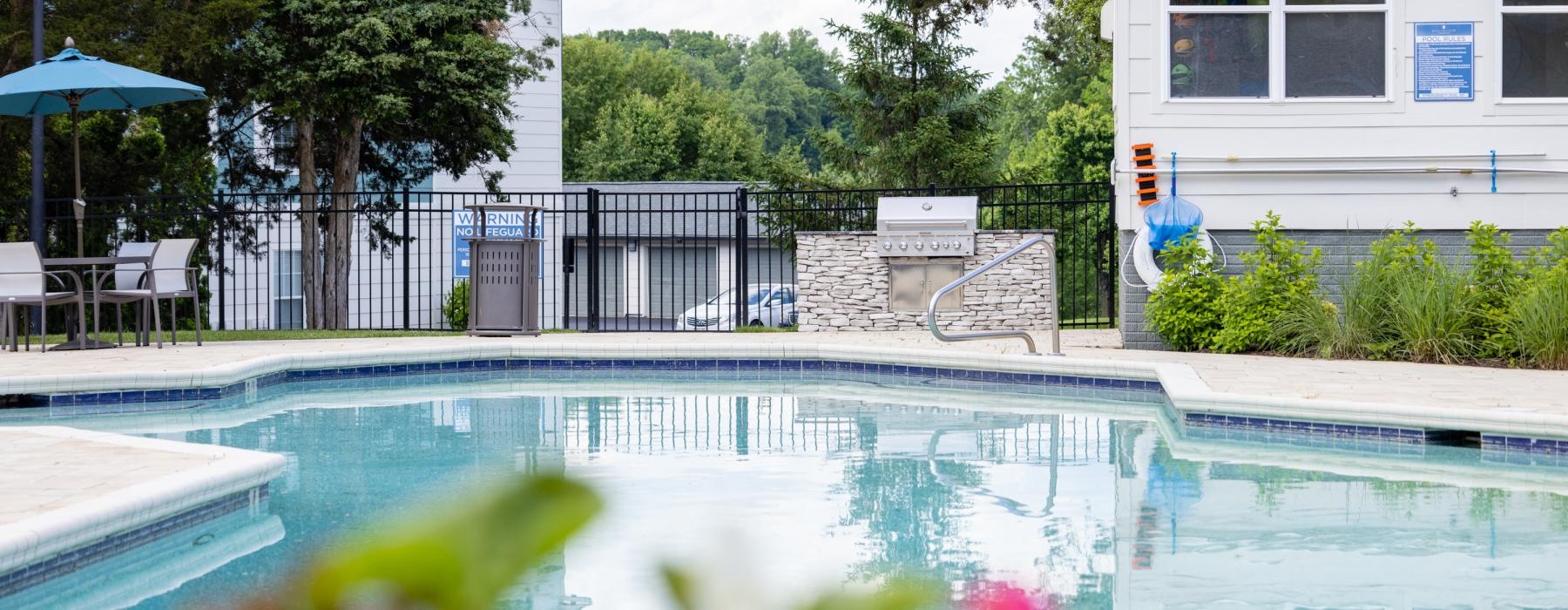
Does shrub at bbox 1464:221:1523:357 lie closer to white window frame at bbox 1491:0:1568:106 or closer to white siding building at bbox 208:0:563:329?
white window frame at bbox 1491:0:1568:106

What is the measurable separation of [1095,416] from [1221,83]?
12.0 feet

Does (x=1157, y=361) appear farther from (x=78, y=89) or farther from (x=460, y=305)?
(x=460, y=305)

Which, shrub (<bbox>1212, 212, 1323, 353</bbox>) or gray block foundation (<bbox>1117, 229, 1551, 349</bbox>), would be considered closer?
shrub (<bbox>1212, 212, 1323, 353</bbox>)

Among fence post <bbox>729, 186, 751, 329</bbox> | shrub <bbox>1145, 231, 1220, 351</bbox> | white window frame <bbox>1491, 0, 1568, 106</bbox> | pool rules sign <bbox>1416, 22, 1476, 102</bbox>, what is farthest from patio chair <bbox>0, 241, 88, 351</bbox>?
white window frame <bbox>1491, 0, 1568, 106</bbox>

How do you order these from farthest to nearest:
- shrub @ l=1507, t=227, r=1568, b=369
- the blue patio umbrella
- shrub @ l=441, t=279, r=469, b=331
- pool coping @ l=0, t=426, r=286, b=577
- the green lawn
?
shrub @ l=441, t=279, r=469, b=331 < the green lawn < the blue patio umbrella < shrub @ l=1507, t=227, r=1568, b=369 < pool coping @ l=0, t=426, r=286, b=577

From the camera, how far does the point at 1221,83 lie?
11.1m

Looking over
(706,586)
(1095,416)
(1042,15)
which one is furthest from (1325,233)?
(1042,15)

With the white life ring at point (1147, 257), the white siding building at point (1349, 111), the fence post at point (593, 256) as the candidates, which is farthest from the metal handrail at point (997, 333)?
the fence post at point (593, 256)

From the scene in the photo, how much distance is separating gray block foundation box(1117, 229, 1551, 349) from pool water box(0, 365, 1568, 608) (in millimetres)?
1929

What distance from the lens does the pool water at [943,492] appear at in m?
4.34

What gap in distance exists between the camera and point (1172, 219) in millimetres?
10992

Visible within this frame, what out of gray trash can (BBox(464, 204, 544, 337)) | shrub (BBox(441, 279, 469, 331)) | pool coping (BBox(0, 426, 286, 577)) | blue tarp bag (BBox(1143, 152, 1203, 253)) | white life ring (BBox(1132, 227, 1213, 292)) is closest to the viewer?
pool coping (BBox(0, 426, 286, 577))

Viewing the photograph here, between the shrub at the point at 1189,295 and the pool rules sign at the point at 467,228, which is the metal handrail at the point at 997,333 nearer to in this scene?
the shrub at the point at 1189,295

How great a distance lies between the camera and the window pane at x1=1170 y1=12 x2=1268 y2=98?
11.0 metres
